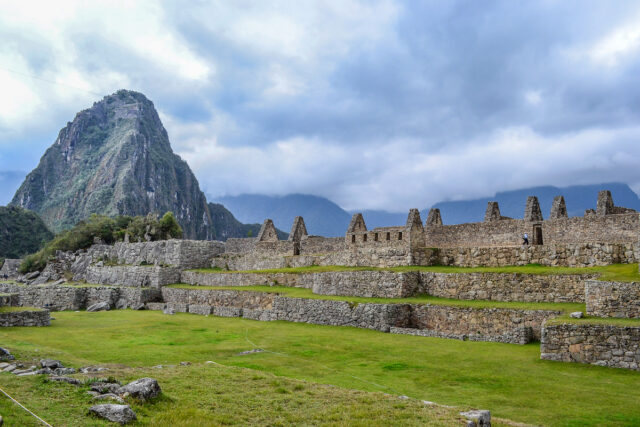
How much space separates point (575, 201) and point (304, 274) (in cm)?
10625

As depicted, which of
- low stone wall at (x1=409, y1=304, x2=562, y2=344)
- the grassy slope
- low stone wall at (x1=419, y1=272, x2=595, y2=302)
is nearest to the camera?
the grassy slope

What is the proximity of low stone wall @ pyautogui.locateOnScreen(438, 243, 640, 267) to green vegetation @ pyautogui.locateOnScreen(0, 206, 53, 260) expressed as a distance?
82028 mm

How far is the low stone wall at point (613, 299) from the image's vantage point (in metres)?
12.4

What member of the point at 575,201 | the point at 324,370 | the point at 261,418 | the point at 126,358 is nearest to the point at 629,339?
the point at 324,370

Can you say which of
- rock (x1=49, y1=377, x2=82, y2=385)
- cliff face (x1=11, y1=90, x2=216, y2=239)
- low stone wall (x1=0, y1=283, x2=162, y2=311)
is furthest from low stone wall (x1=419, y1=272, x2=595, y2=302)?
cliff face (x1=11, y1=90, x2=216, y2=239)

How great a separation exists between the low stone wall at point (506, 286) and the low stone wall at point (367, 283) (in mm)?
760

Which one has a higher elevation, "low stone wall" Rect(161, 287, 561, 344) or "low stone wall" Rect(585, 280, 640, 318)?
"low stone wall" Rect(585, 280, 640, 318)

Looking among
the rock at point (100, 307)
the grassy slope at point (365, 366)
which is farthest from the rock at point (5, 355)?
the rock at point (100, 307)

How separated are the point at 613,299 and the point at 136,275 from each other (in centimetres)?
3068

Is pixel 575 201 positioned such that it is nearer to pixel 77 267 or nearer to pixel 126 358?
pixel 77 267

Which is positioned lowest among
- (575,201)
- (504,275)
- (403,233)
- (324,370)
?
(324,370)

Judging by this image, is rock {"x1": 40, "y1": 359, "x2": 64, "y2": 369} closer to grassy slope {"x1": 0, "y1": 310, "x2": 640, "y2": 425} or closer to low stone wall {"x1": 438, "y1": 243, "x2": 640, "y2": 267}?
grassy slope {"x1": 0, "y1": 310, "x2": 640, "y2": 425}

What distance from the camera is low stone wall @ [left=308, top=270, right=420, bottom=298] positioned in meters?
19.8

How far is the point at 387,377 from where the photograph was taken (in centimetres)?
1037
